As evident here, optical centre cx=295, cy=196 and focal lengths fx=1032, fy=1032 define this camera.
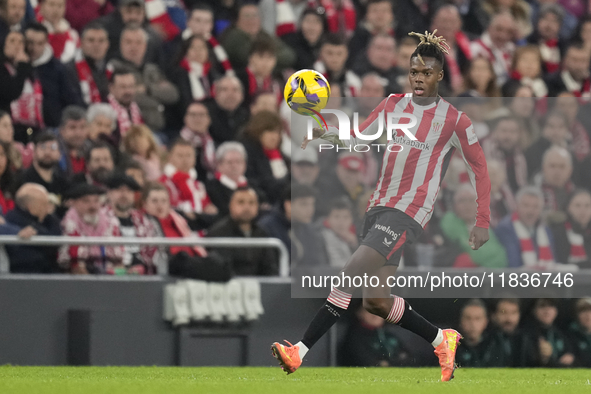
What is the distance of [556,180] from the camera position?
9.83 metres

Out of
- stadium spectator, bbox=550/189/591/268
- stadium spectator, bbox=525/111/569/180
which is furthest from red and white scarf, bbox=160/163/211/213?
stadium spectator, bbox=550/189/591/268

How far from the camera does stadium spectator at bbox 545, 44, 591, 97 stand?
12.5 m

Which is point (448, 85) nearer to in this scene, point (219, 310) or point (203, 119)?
point (203, 119)

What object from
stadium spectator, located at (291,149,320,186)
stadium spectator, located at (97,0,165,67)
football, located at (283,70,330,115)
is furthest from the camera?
stadium spectator, located at (97,0,165,67)

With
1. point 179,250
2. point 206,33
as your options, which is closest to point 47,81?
point 206,33

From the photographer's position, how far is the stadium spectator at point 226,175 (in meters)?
10.1

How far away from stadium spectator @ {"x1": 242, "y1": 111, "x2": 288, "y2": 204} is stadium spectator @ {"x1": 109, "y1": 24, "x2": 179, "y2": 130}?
Result: 91 cm

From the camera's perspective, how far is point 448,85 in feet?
39.8

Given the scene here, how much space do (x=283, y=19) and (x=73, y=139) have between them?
364 cm

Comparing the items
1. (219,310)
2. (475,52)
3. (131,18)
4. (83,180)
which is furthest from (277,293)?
(475,52)

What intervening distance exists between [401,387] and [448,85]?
21.5 feet

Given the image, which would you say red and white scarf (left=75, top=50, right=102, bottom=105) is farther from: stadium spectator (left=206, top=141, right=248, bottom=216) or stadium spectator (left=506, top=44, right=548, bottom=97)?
stadium spectator (left=506, top=44, right=548, bottom=97)

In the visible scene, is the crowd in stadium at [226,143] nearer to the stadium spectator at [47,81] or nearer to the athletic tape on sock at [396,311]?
the stadium spectator at [47,81]

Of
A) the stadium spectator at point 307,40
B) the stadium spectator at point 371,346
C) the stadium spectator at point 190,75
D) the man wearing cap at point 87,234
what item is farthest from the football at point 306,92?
the stadium spectator at point 307,40
